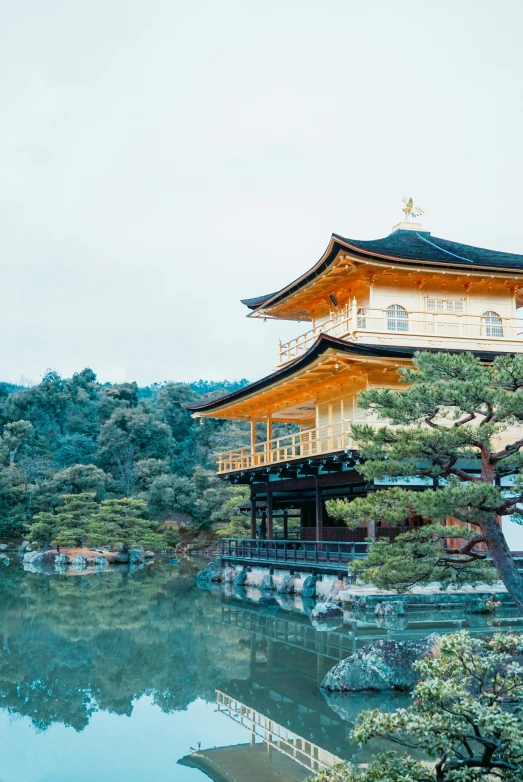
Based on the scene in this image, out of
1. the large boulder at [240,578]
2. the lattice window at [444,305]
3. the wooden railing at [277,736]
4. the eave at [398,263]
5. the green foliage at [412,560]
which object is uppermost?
the eave at [398,263]

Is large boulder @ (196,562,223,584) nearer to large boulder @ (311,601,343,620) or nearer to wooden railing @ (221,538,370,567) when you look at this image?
wooden railing @ (221,538,370,567)

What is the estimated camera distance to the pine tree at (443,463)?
28.0ft

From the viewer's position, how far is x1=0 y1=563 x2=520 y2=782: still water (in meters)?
7.81

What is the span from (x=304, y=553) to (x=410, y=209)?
432 inches

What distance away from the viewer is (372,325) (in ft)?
64.6

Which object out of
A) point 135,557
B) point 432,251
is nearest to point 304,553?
point 432,251

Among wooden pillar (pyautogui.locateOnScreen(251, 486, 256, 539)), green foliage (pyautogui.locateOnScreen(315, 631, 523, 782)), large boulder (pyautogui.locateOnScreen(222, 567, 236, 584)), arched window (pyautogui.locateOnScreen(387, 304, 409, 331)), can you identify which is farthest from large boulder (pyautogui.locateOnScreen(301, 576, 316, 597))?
green foliage (pyautogui.locateOnScreen(315, 631, 523, 782))

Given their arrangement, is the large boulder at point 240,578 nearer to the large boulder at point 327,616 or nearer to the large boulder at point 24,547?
the large boulder at point 327,616

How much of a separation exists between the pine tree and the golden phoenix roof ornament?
14951 mm

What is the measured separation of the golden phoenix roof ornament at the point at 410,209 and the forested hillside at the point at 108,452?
1618 cm

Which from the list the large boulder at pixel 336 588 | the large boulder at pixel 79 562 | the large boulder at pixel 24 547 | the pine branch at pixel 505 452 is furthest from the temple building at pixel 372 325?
the large boulder at pixel 24 547

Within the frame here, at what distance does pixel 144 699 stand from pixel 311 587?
940cm

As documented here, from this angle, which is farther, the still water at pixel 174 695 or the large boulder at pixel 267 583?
the large boulder at pixel 267 583

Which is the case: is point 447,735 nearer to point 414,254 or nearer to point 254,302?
point 414,254
